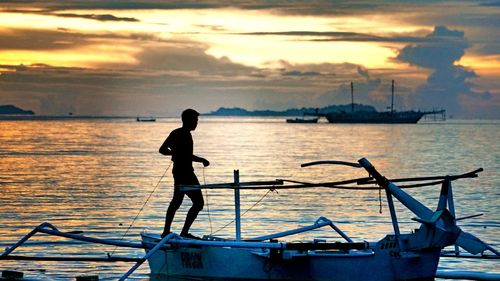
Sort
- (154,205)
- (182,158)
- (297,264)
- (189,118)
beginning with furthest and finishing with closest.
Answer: (154,205)
(182,158)
(189,118)
(297,264)

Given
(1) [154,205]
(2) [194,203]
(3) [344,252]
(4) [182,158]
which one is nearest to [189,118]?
(4) [182,158]

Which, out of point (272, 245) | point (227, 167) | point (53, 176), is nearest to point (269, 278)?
point (272, 245)

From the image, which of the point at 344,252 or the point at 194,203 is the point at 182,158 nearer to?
the point at 194,203

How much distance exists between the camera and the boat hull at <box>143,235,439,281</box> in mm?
13906

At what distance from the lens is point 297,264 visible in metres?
14.4

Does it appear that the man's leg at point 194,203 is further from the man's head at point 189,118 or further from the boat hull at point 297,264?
the man's head at point 189,118

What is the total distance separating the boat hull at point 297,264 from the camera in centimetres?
1391

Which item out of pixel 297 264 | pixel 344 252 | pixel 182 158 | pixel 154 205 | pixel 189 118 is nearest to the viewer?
pixel 297 264

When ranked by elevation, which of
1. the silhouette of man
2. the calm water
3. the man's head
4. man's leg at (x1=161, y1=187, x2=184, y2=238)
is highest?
the man's head

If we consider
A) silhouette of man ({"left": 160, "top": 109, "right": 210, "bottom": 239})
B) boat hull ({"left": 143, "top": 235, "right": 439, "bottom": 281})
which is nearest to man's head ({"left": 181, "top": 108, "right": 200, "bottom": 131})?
silhouette of man ({"left": 160, "top": 109, "right": 210, "bottom": 239})

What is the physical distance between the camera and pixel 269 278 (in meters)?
14.6

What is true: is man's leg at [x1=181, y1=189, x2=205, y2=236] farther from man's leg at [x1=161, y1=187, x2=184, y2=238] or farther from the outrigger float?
the outrigger float

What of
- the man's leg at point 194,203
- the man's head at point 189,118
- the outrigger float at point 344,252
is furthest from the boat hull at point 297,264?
the man's head at point 189,118

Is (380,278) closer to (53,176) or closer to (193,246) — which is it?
(193,246)
